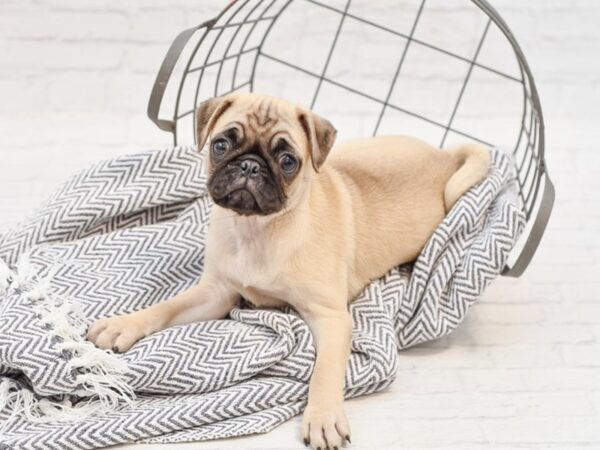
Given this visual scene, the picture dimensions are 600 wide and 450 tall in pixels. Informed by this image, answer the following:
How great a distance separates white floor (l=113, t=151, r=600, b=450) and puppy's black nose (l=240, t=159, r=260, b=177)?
0.63 metres

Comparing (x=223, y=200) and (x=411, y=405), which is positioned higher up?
(x=223, y=200)

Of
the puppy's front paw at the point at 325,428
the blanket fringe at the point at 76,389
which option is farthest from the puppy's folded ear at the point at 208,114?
the puppy's front paw at the point at 325,428

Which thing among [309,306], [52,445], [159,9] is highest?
[159,9]

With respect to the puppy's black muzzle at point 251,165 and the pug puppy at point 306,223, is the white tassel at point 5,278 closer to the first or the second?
the pug puppy at point 306,223

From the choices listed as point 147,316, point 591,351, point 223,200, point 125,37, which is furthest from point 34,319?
point 125,37

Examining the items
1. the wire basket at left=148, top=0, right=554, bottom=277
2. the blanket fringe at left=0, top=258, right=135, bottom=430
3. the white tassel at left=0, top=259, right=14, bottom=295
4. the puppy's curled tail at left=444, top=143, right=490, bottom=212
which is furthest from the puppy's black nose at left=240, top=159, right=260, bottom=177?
the wire basket at left=148, top=0, right=554, bottom=277

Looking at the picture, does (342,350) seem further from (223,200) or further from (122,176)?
(122,176)

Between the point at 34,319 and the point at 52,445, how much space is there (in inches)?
15.2

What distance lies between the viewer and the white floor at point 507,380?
2494 millimetres

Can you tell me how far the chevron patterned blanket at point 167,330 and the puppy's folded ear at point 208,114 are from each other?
1.66ft

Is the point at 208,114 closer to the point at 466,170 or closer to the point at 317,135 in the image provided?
the point at 317,135

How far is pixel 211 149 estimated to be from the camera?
258 centimetres

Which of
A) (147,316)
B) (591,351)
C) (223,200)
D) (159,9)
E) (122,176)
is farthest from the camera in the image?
(159,9)

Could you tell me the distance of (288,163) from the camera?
2.57 metres
